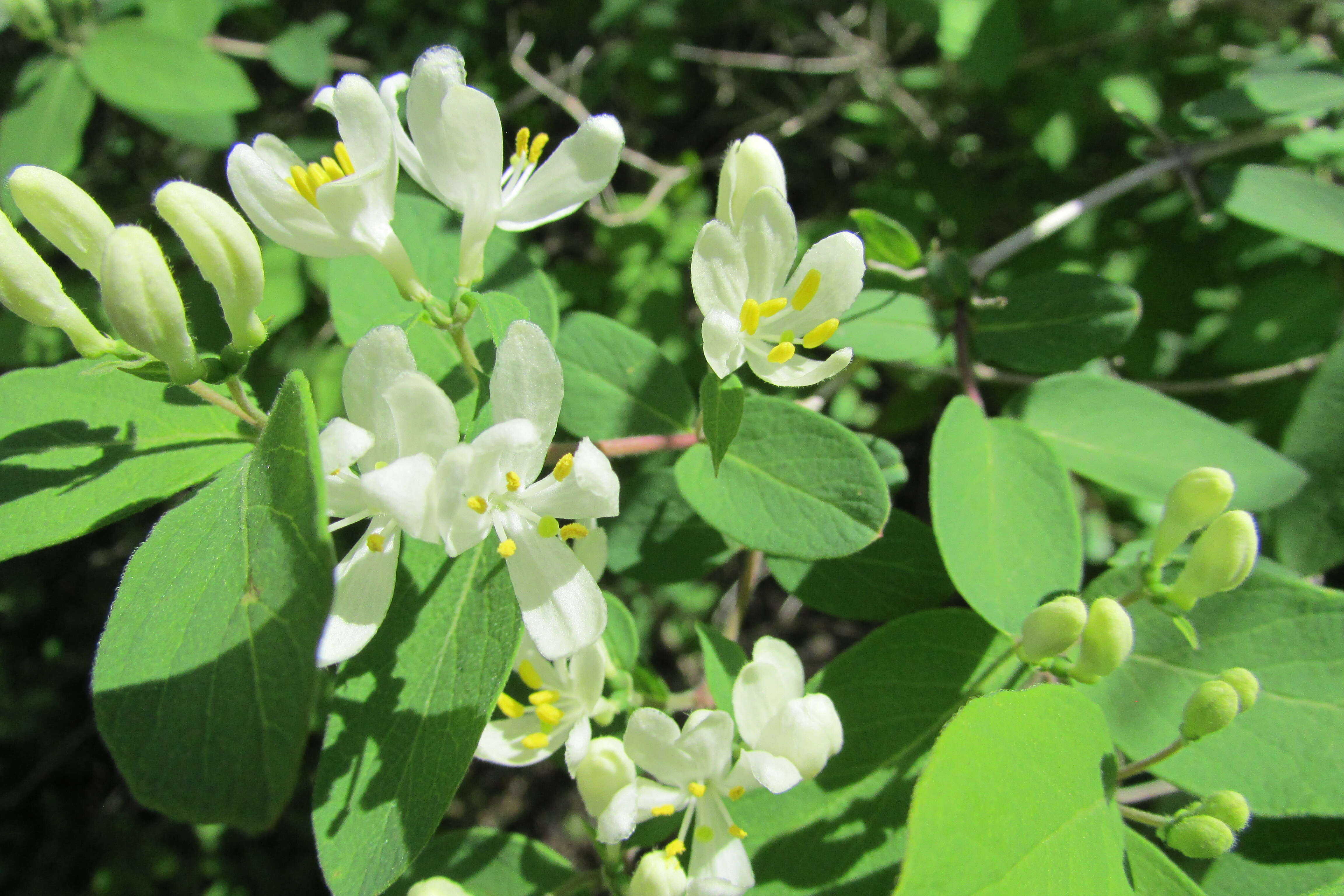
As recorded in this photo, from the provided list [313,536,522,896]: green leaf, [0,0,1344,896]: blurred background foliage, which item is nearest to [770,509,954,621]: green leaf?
[0,0,1344,896]: blurred background foliage

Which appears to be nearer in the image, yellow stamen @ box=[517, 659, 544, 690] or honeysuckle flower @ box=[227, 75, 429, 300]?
honeysuckle flower @ box=[227, 75, 429, 300]

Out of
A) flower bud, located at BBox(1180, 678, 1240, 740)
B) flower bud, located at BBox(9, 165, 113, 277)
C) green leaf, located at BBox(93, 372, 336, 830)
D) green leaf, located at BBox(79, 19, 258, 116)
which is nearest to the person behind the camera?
green leaf, located at BBox(93, 372, 336, 830)

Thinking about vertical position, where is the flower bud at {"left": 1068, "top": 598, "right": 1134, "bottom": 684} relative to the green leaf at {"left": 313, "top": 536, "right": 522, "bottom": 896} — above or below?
above

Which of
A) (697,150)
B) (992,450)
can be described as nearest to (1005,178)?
(697,150)

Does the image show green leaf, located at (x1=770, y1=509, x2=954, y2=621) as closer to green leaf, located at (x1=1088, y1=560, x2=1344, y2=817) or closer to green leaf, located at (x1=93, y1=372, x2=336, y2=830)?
green leaf, located at (x1=1088, y1=560, x2=1344, y2=817)

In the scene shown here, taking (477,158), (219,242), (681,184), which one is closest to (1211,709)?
(477,158)

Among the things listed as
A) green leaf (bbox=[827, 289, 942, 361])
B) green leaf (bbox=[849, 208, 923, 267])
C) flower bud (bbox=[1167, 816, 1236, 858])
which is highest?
green leaf (bbox=[849, 208, 923, 267])

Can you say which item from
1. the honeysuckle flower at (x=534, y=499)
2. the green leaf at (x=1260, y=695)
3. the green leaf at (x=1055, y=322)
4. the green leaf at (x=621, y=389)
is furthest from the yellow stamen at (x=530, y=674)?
the green leaf at (x=1055, y=322)
